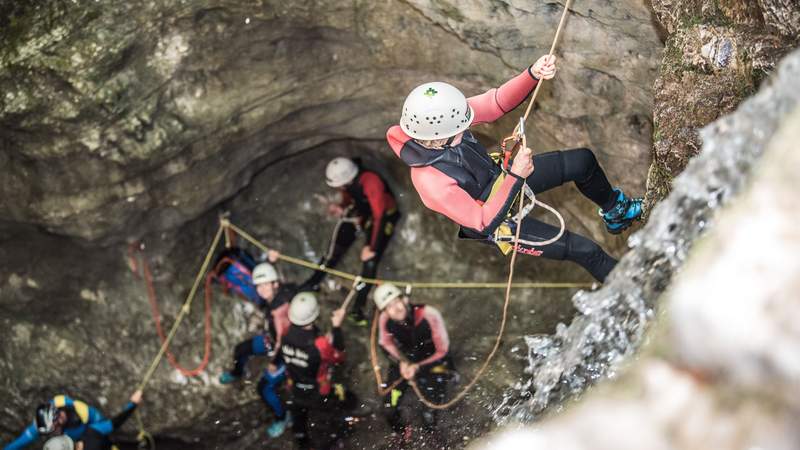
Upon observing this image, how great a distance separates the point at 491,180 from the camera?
5.58 m

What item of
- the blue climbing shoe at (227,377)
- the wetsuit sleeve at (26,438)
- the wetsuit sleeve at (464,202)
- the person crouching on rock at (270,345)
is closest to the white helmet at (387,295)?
the person crouching on rock at (270,345)

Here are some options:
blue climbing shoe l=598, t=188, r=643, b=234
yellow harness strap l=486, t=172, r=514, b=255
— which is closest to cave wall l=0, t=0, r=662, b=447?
blue climbing shoe l=598, t=188, r=643, b=234

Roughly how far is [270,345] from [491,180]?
12.8 feet

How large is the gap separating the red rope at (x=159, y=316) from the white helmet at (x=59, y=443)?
146 cm

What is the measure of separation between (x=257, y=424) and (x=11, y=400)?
8.62 ft

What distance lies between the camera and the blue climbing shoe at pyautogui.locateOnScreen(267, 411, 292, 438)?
850cm

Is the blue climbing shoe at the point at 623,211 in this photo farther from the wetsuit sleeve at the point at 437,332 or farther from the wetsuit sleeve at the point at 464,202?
the wetsuit sleeve at the point at 437,332

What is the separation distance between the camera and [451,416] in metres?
7.15

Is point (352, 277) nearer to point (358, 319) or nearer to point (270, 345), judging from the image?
point (358, 319)

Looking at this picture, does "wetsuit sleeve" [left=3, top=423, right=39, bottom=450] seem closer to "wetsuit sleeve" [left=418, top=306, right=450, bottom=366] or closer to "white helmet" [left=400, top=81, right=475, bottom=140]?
"wetsuit sleeve" [left=418, top=306, right=450, bottom=366]

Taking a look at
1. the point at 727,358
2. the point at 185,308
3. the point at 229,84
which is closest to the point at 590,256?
the point at 727,358

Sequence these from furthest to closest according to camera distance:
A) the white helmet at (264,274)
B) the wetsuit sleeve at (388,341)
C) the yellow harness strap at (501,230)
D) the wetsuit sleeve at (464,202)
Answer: the white helmet at (264,274) → the wetsuit sleeve at (388,341) → the yellow harness strap at (501,230) → the wetsuit sleeve at (464,202)

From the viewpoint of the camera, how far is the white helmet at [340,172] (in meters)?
8.89

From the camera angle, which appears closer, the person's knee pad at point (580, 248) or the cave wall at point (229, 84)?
the person's knee pad at point (580, 248)
